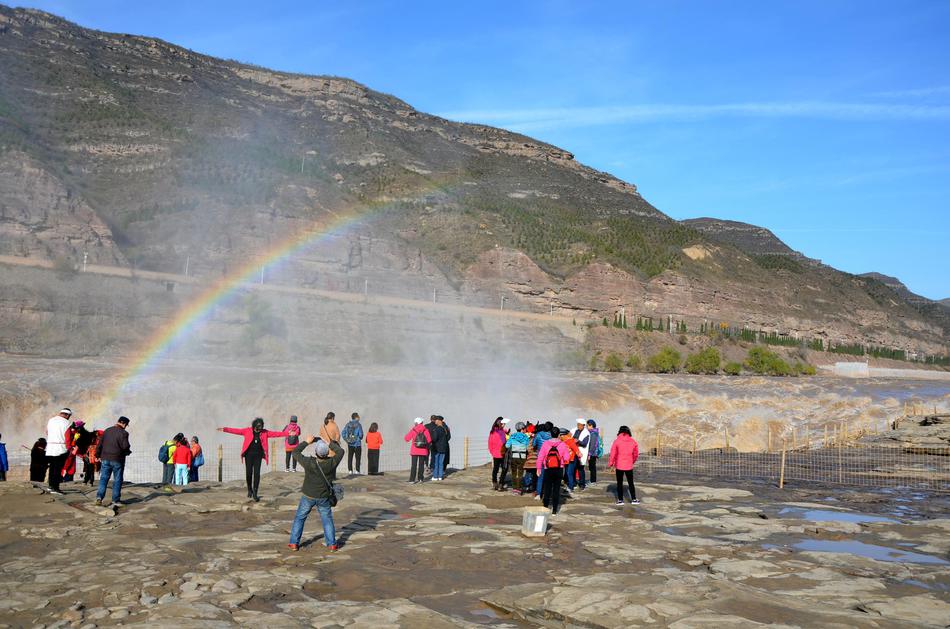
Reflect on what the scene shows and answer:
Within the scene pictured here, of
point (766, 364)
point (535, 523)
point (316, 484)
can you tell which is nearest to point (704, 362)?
point (766, 364)

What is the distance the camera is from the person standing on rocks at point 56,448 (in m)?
14.9

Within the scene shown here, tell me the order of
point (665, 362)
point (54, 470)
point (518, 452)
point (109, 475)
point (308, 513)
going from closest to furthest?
1. point (308, 513)
2. point (109, 475)
3. point (54, 470)
4. point (518, 452)
5. point (665, 362)

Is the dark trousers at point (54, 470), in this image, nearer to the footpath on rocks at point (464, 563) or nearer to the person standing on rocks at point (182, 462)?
the footpath on rocks at point (464, 563)

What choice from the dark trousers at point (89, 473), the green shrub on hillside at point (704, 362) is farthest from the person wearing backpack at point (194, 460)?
the green shrub on hillside at point (704, 362)

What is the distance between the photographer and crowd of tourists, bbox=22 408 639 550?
1137 centimetres

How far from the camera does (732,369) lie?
253ft

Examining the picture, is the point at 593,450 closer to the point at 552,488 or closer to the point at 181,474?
the point at 552,488

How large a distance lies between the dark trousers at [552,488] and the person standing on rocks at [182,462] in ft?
25.4

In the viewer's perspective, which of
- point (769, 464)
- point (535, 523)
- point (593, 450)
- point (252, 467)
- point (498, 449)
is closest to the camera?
point (535, 523)

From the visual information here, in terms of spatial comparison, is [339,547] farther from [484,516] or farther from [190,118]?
[190,118]

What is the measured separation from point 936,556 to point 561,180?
453 feet

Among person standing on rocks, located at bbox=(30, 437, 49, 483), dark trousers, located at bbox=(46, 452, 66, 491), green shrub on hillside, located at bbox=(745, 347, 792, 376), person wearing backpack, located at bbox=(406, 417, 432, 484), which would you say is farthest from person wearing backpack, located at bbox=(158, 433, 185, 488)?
green shrub on hillside, located at bbox=(745, 347, 792, 376)

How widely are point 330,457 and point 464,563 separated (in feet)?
7.36

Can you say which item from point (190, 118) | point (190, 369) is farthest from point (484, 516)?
point (190, 118)
